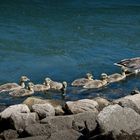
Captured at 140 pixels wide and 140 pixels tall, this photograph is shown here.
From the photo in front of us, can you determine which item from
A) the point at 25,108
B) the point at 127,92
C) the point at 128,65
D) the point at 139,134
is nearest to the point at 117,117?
the point at 139,134

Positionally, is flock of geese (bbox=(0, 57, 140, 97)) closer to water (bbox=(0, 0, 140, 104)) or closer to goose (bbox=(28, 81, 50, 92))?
goose (bbox=(28, 81, 50, 92))

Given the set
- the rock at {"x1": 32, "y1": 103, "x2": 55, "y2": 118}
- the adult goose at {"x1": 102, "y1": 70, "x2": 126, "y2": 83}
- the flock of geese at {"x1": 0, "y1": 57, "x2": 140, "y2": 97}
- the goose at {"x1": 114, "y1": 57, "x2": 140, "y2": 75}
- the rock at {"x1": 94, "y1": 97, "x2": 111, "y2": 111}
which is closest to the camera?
the rock at {"x1": 32, "y1": 103, "x2": 55, "y2": 118}

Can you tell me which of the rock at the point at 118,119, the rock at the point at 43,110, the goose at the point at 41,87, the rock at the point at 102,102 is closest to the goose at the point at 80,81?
the goose at the point at 41,87

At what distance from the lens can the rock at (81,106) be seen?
12.1 metres

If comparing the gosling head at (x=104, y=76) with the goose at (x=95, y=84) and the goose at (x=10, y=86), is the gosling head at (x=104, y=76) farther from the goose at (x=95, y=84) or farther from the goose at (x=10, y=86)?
the goose at (x=10, y=86)

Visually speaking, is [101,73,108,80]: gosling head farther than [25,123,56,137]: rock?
Yes

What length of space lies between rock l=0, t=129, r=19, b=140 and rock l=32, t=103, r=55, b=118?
0.75 meters

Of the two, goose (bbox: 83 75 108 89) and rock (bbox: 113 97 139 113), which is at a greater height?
rock (bbox: 113 97 139 113)

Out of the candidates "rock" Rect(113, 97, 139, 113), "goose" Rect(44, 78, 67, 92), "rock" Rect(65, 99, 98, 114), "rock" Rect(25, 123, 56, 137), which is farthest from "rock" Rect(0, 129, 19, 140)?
"goose" Rect(44, 78, 67, 92)

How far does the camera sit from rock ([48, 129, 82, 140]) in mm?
10680

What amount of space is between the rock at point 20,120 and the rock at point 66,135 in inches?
35.6

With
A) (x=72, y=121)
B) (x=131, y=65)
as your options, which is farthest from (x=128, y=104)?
(x=131, y=65)

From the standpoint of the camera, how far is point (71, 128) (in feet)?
36.9

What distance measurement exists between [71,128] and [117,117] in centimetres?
92
